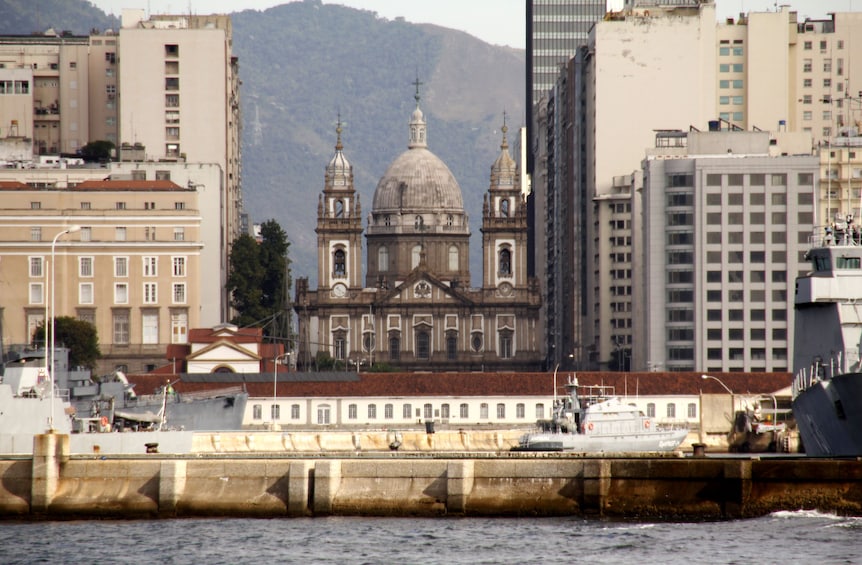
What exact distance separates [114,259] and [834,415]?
104 meters

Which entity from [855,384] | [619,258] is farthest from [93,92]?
[855,384]

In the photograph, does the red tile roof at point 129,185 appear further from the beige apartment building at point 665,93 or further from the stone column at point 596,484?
the stone column at point 596,484

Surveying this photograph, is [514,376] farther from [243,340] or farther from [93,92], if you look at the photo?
[93,92]

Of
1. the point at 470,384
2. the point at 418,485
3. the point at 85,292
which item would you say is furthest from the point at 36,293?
the point at 418,485

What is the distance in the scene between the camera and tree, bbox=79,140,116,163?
7328 inches

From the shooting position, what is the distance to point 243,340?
163 metres

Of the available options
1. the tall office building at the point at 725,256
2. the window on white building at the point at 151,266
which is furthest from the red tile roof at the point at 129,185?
the tall office building at the point at 725,256

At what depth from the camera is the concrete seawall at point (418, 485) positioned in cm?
6419

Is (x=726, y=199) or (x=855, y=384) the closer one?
(x=855, y=384)

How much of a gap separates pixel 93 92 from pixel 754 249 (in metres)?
76.7

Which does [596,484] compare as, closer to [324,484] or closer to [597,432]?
[324,484]

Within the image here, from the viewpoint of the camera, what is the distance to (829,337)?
3145 inches

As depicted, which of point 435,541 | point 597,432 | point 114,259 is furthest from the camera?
point 114,259

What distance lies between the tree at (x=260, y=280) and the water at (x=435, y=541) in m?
116
